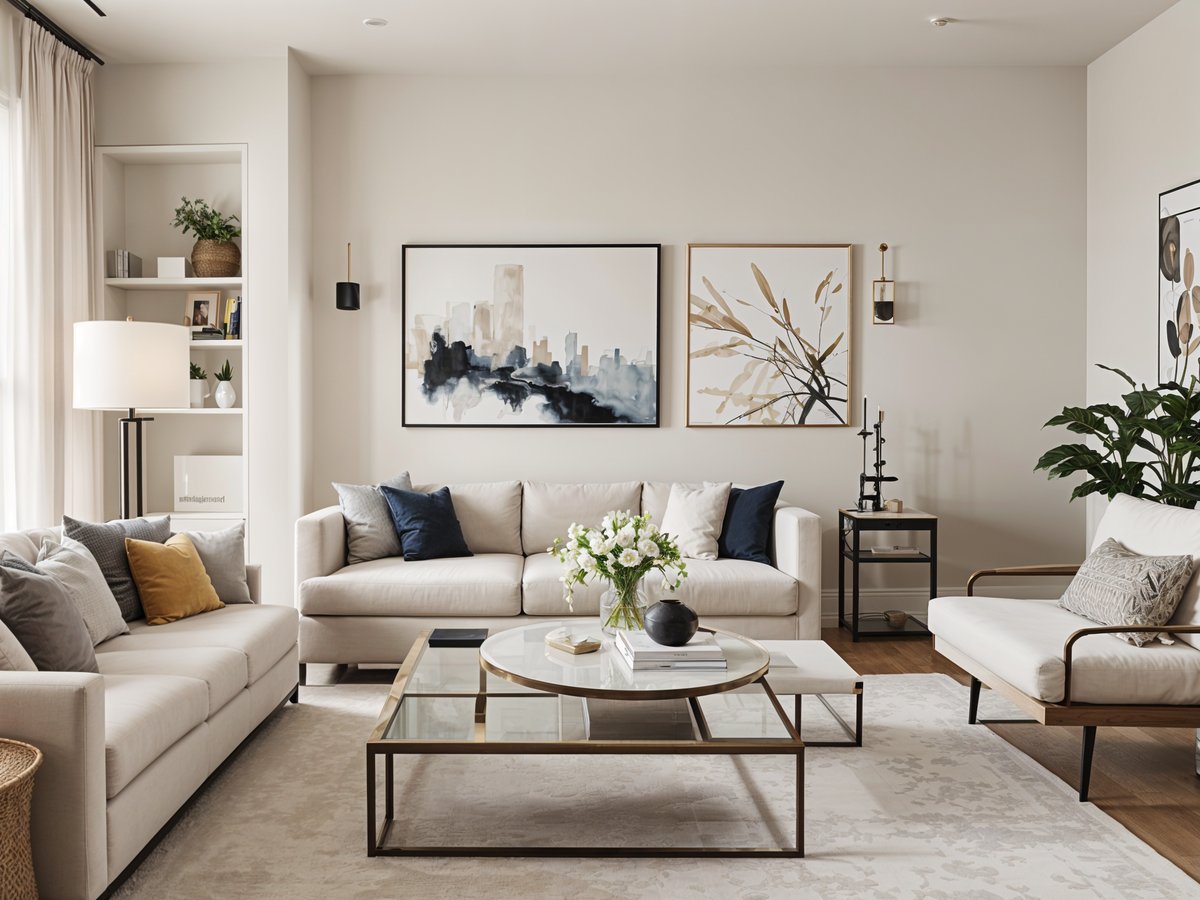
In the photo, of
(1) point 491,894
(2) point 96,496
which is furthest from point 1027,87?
(2) point 96,496

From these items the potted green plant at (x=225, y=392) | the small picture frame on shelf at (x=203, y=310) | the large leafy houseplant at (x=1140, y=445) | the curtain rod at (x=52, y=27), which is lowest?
the large leafy houseplant at (x=1140, y=445)

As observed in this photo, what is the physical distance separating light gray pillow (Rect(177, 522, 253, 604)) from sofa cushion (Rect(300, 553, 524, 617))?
450mm

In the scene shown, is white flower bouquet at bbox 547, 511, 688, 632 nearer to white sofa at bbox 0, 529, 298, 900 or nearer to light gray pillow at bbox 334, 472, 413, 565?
white sofa at bbox 0, 529, 298, 900

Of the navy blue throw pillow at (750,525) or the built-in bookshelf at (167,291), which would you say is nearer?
the navy blue throw pillow at (750,525)

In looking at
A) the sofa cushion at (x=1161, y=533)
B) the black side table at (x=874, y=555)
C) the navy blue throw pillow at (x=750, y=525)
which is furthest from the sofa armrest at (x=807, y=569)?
the sofa cushion at (x=1161, y=533)

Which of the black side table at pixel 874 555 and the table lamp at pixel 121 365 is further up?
the table lamp at pixel 121 365

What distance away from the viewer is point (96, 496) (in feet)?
15.7

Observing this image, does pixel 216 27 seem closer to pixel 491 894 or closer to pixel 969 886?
pixel 491 894

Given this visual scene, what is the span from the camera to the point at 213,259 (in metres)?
4.92

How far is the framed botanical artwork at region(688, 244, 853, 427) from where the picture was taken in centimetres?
519

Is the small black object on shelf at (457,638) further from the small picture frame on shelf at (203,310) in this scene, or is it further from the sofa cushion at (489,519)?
the small picture frame on shelf at (203,310)

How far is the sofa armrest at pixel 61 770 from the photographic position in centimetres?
205

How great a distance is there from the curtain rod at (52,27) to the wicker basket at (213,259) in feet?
3.43

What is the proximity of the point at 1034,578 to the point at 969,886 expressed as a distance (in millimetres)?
3479
